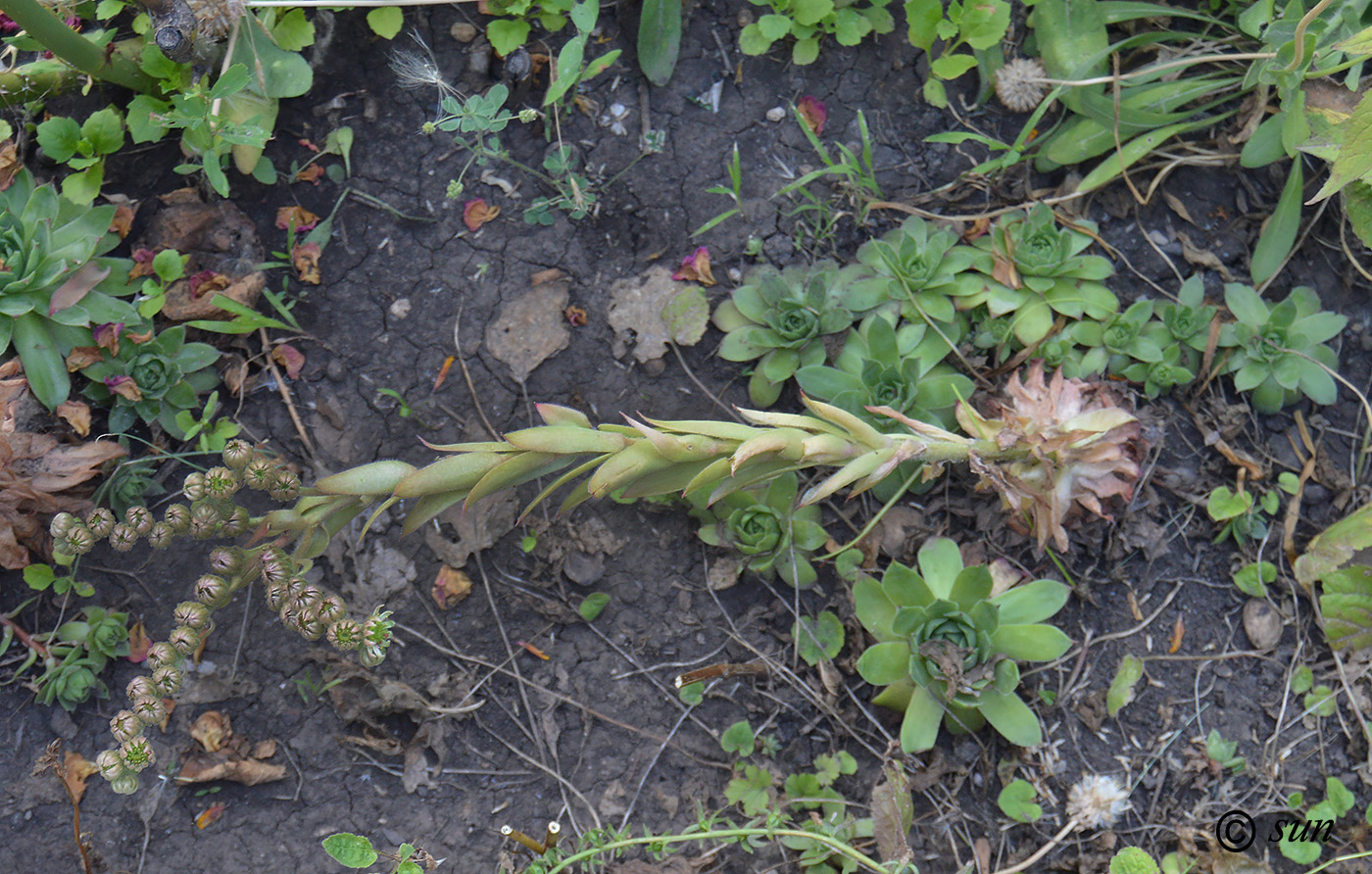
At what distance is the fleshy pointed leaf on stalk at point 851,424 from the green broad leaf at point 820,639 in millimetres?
557

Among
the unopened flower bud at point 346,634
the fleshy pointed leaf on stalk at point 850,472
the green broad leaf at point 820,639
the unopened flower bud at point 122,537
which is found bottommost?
the green broad leaf at point 820,639

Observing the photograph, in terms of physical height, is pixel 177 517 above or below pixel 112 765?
above

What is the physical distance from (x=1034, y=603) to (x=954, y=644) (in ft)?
0.84

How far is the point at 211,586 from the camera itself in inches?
76.0

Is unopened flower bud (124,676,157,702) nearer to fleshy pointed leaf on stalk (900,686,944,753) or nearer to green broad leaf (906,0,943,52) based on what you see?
fleshy pointed leaf on stalk (900,686,944,753)

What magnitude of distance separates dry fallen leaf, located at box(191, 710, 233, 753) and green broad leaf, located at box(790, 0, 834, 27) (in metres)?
2.45

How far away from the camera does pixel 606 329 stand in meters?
2.60

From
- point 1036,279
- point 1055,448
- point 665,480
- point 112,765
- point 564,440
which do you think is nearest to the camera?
point 112,765

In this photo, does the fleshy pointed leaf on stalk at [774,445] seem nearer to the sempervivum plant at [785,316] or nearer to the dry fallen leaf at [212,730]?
the sempervivum plant at [785,316]

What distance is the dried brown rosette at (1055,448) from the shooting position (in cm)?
229

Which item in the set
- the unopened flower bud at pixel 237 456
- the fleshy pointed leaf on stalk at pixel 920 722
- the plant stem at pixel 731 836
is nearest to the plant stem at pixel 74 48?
A: the unopened flower bud at pixel 237 456

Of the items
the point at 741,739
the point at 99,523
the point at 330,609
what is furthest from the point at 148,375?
the point at 741,739

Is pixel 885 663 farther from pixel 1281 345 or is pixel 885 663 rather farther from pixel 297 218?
pixel 297 218

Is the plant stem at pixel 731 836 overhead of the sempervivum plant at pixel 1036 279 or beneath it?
beneath
